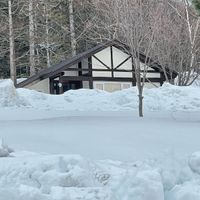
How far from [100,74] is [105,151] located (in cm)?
2353

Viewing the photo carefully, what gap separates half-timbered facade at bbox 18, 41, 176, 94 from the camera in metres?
28.7

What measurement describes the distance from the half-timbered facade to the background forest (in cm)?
131

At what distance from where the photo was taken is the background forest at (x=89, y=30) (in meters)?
16.9

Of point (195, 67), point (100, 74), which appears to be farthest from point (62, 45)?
point (195, 67)

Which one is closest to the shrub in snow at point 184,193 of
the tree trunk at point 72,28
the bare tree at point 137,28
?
the bare tree at point 137,28

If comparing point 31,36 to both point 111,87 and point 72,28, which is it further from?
point 111,87

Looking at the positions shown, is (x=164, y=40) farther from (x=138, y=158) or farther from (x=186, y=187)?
(x=186, y=187)

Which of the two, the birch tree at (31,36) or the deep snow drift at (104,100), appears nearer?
the deep snow drift at (104,100)

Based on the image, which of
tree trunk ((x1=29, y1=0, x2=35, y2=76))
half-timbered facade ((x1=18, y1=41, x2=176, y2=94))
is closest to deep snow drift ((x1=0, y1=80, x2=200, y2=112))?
half-timbered facade ((x1=18, y1=41, x2=176, y2=94))

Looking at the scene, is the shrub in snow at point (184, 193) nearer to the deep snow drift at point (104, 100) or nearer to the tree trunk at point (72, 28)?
the deep snow drift at point (104, 100)

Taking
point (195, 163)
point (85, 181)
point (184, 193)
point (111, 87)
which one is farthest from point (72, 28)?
point (184, 193)

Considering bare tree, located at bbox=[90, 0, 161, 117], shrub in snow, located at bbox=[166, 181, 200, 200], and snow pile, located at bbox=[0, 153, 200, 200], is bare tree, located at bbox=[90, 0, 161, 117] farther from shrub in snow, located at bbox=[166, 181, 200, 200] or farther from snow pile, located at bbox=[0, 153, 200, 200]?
shrub in snow, located at bbox=[166, 181, 200, 200]

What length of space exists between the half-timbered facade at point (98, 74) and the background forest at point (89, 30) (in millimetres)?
1307

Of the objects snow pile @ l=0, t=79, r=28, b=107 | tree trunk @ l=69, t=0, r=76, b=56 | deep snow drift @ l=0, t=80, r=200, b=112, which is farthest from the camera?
tree trunk @ l=69, t=0, r=76, b=56
